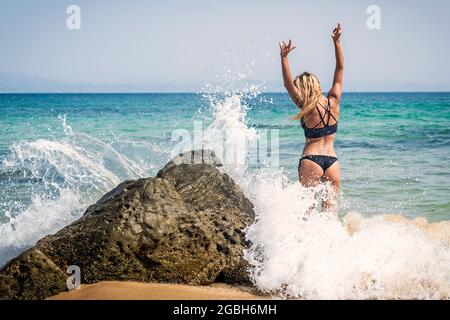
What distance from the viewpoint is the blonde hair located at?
4.91 m

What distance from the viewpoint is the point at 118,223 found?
420 cm

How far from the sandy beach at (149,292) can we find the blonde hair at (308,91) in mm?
1802

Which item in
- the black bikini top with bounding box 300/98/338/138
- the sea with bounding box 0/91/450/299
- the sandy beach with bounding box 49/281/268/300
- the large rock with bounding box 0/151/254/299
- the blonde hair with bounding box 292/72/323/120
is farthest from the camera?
the black bikini top with bounding box 300/98/338/138

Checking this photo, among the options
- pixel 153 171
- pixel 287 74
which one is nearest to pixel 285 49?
pixel 287 74

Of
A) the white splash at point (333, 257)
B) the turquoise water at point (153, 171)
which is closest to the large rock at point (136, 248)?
the white splash at point (333, 257)

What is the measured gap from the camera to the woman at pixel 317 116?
4.96 m

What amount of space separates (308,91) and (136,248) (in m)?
2.18

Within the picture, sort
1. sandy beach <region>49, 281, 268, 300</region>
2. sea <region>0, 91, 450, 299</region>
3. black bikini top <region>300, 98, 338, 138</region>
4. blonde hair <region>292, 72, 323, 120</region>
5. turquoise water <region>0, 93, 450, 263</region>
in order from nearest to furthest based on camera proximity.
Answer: sandy beach <region>49, 281, 268, 300</region> < sea <region>0, 91, 450, 299</region> < blonde hair <region>292, 72, 323, 120</region> < black bikini top <region>300, 98, 338, 138</region> < turquoise water <region>0, 93, 450, 263</region>

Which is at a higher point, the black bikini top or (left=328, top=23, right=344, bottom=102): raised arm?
(left=328, top=23, right=344, bottom=102): raised arm

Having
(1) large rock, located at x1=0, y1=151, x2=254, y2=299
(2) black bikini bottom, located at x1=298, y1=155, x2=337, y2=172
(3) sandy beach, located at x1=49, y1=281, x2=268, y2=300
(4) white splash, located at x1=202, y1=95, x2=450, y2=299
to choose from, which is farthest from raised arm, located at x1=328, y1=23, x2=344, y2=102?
(3) sandy beach, located at x1=49, y1=281, x2=268, y2=300

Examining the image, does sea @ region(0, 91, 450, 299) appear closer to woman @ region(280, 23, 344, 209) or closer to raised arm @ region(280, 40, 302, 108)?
woman @ region(280, 23, 344, 209)

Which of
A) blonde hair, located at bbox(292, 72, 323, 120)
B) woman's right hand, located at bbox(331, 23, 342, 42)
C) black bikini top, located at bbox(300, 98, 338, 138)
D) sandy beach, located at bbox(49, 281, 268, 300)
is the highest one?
woman's right hand, located at bbox(331, 23, 342, 42)
